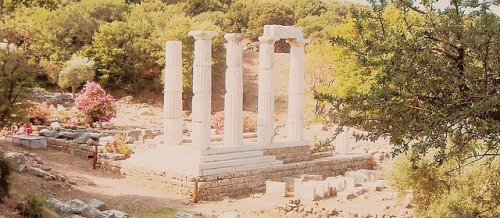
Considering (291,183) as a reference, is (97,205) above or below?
above

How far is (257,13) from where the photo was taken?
214 ft

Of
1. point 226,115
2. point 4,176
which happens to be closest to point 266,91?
point 226,115

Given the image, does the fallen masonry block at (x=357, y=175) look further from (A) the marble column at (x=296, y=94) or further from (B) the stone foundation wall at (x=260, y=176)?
(A) the marble column at (x=296, y=94)

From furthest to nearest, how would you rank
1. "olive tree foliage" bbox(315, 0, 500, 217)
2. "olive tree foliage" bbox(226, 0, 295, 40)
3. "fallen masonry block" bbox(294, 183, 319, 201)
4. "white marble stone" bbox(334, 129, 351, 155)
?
"olive tree foliage" bbox(226, 0, 295, 40) → "white marble stone" bbox(334, 129, 351, 155) → "fallen masonry block" bbox(294, 183, 319, 201) → "olive tree foliage" bbox(315, 0, 500, 217)

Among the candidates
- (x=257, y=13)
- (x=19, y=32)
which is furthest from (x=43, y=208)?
(x=257, y=13)

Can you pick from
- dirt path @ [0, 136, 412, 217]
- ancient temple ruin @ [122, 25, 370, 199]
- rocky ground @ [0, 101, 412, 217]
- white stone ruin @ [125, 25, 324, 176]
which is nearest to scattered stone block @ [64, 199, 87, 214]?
rocky ground @ [0, 101, 412, 217]

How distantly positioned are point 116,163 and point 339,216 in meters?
8.13

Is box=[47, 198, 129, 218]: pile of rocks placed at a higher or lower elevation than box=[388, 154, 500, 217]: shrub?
lower

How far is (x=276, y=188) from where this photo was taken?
1866cm

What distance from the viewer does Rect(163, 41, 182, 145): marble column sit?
2048 centimetres

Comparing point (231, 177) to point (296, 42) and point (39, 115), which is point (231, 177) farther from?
point (39, 115)

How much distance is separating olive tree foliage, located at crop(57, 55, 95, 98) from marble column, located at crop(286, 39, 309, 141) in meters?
19.9

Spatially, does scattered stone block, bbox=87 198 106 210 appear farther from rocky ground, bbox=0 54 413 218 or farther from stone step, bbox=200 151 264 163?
stone step, bbox=200 151 264 163

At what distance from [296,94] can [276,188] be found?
4637mm
